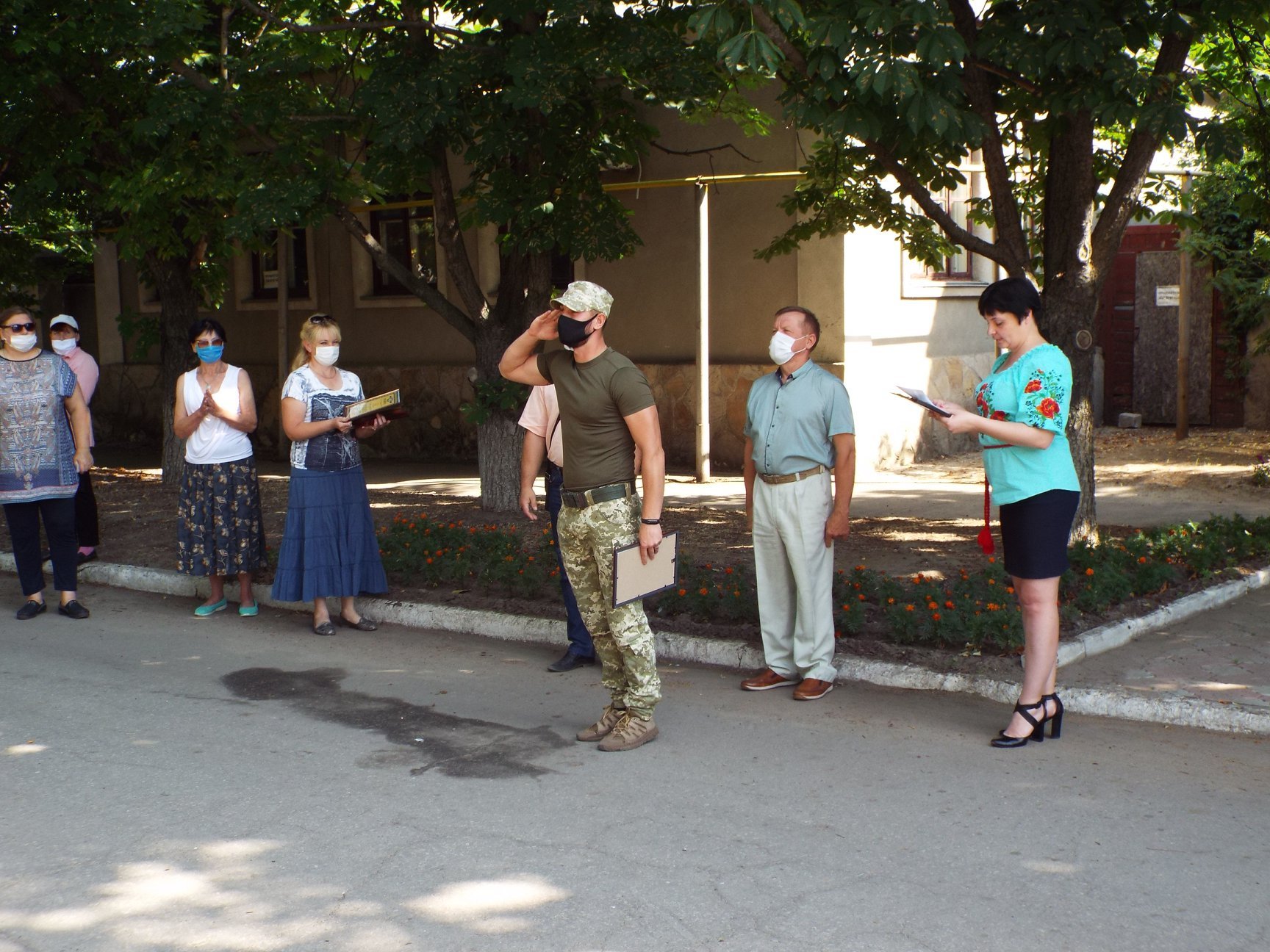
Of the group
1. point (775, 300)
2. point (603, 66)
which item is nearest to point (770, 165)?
point (775, 300)

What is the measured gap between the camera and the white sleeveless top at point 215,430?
8.21 metres

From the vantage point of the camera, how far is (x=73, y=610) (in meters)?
8.48

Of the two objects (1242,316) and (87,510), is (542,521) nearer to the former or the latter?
(87,510)

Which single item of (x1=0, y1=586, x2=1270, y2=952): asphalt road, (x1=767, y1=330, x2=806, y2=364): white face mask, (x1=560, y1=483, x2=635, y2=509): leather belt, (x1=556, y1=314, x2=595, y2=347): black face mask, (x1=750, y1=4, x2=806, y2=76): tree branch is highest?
(x1=750, y1=4, x2=806, y2=76): tree branch

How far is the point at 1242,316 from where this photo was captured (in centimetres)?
1678

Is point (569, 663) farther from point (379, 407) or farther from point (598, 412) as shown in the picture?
point (598, 412)

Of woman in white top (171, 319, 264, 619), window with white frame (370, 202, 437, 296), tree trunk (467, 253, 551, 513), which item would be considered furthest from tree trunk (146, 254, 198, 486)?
woman in white top (171, 319, 264, 619)

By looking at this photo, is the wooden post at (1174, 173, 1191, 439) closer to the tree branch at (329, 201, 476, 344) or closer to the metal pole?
the metal pole

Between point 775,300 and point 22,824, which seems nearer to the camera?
point 22,824

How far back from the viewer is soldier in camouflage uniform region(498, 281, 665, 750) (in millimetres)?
5355

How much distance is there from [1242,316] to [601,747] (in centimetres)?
1407

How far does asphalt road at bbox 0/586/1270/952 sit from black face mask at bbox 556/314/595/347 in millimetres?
1733

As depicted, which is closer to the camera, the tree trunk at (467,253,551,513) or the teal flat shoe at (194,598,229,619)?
the teal flat shoe at (194,598,229,619)

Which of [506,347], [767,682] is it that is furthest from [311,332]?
[506,347]
